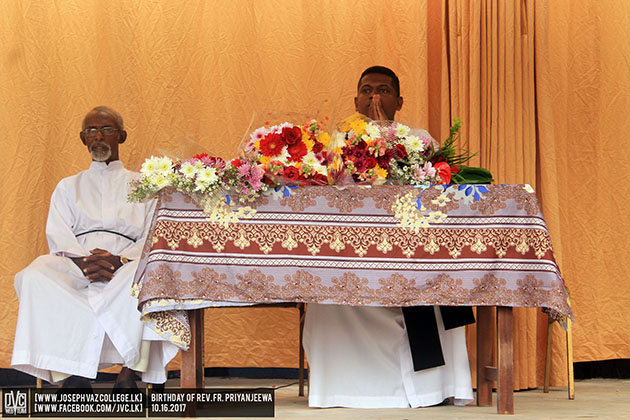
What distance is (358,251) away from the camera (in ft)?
12.8

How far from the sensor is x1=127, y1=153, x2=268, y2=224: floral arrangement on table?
3.87 metres

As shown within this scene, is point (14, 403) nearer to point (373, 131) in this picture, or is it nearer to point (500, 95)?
point (373, 131)

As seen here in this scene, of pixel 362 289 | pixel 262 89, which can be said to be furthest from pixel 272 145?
pixel 262 89

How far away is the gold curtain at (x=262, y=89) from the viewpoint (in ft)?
19.1

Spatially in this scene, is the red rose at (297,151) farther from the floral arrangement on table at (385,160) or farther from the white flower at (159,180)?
→ the white flower at (159,180)

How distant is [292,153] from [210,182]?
46 cm

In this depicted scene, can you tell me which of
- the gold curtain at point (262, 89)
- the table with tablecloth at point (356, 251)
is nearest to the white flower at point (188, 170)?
the table with tablecloth at point (356, 251)

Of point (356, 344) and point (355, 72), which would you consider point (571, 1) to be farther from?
point (356, 344)

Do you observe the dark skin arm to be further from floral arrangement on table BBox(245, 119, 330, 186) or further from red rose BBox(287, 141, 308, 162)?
red rose BBox(287, 141, 308, 162)

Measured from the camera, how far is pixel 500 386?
393 centimetres

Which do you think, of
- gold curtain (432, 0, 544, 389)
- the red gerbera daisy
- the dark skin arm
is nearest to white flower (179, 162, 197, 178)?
the red gerbera daisy

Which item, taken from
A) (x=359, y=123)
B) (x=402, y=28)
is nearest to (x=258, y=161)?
(x=359, y=123)

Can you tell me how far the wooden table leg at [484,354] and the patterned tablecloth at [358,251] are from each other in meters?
0.71

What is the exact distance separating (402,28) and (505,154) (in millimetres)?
1331
